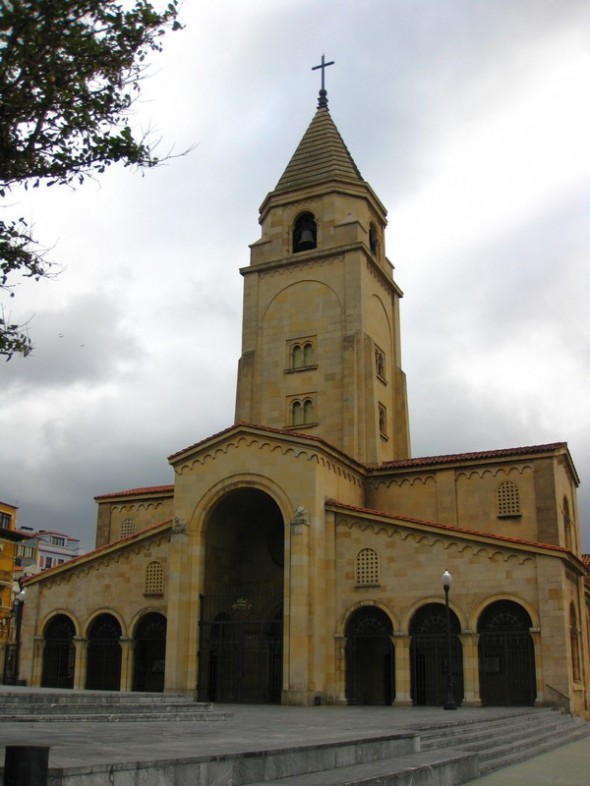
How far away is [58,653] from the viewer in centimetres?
3706

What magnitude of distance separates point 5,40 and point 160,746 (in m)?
10.1

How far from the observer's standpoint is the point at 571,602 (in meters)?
30.2

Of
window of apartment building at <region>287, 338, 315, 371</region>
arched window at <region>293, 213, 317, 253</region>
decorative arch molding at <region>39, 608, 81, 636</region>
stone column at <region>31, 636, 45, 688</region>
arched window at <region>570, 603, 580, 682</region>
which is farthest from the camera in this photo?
arched window at <region>293, 213, 317, 253</region>

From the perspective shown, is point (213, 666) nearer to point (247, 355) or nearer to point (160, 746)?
point (247, 355)

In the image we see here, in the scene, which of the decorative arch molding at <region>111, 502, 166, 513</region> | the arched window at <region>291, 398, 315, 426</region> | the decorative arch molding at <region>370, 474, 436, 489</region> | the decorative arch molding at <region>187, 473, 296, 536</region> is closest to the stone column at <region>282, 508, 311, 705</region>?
the decorative arch molding at <region>187, 473, 296, 536</region>

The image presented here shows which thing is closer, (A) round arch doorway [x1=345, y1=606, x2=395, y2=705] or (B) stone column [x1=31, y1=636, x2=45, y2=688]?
(A) round arch doorway [x1=345, y1=606, x2=395, y2=705]

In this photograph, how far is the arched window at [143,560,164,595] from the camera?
114ft

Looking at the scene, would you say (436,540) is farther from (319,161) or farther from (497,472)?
(319,161)

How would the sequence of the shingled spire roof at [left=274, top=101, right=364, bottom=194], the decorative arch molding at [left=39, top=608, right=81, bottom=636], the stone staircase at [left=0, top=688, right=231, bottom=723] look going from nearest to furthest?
the stone staircase at [left=0, top=688, right=231, bottom=723]
the decorative arch molding at [left=39, top=608, right=81, bottom=636]
the shingled spire roof at [left=274, top=101, right=364, bottom=194]

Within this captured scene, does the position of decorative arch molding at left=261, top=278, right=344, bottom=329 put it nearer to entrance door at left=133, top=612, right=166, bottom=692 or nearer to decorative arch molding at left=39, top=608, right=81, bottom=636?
entrance door at left=133, top=612, right=166, bottom=692

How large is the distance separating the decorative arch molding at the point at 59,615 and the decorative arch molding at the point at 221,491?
7082mm

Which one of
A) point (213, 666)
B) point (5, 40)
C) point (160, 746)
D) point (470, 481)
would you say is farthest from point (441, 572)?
point (5, 40)

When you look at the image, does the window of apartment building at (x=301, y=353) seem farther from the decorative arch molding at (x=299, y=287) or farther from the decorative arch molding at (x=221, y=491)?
the decorative arch molding at (x=221, y=491)

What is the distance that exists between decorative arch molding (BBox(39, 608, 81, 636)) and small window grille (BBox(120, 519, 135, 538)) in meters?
6.75
